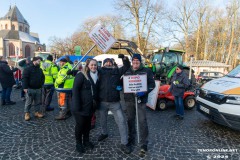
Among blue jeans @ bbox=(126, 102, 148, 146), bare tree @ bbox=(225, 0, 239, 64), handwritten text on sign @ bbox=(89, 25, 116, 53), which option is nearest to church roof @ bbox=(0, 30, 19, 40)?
bare tree @ bbox=(225, 0, 239, 64)

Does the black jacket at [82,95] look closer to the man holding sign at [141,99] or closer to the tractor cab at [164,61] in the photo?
the man holding sign at [141,99]

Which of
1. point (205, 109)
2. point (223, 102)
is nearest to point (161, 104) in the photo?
point (205, 109)

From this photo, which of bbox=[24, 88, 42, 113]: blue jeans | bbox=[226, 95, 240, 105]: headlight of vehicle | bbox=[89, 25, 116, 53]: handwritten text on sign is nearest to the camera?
bbox=[226, 95, 240, 105]: headlight of vehicle

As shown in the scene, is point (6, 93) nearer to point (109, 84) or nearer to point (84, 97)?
point (84, 97)

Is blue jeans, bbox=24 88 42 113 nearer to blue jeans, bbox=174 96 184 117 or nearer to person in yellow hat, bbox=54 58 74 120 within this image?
person in yellow hat, bbox=54 58 74 120

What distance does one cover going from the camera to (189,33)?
34375mm

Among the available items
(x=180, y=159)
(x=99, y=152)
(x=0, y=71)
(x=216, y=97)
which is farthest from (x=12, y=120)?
(x=216, y=97)

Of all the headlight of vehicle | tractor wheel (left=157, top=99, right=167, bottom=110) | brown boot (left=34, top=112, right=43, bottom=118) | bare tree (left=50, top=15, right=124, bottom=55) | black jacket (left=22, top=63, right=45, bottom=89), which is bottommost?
brown boot (left=34, top=112, right=43, bottom=118)

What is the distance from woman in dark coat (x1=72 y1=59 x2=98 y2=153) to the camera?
3205mm

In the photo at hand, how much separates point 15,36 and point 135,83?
258 ft

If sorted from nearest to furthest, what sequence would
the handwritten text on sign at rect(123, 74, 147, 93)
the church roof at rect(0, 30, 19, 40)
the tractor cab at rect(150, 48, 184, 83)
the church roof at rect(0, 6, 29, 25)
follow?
the handwritten text on sign at rect(123, 74, 147, 93)
the tractor cab at rect(150, 48, 184, 83)
the church roof at rect(0, 30, 19, 40)
the church roof at rect(0, 6, 29, 25)

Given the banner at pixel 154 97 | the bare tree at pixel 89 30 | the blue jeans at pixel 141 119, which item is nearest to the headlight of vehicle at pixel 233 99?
the blue jeans at pixel 141 119

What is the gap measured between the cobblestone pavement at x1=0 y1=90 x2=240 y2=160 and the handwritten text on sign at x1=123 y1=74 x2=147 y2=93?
126cm

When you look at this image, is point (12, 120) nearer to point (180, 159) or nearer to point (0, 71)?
point (0, 71)
